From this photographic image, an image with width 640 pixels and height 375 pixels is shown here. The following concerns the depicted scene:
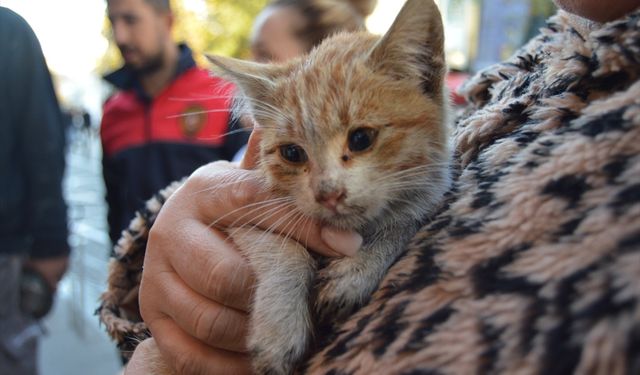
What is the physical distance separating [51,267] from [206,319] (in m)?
2.48

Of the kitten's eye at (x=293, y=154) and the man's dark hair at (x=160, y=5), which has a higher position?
the man's dark hair at (x=160, y=5)

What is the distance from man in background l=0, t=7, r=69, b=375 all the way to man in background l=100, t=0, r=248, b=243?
426 millimetres

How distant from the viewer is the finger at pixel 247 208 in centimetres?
139

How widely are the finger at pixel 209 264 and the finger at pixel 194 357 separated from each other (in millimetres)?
127

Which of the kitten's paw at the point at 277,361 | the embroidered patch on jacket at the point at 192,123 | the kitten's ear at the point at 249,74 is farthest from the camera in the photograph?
the embroidered patch on jacket at the point at 192,123

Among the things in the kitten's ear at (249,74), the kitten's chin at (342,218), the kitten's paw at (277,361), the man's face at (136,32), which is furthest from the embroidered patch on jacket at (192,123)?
the kitten's paw at (277,361)

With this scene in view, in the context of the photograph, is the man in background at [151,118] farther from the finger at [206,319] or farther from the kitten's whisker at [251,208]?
the finger at [206,319]

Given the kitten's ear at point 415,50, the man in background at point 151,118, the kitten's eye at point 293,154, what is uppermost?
the kitten's ear at point 415,50

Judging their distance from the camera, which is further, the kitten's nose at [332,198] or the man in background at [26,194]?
the man in background at [26,194]

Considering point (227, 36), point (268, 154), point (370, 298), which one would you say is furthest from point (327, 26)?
point (227, 36)

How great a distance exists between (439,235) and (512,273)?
0.74 feet

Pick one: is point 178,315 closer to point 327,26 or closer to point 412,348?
point 412,348

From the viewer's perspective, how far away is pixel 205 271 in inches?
53.4

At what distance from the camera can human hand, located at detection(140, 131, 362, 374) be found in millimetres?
1351
